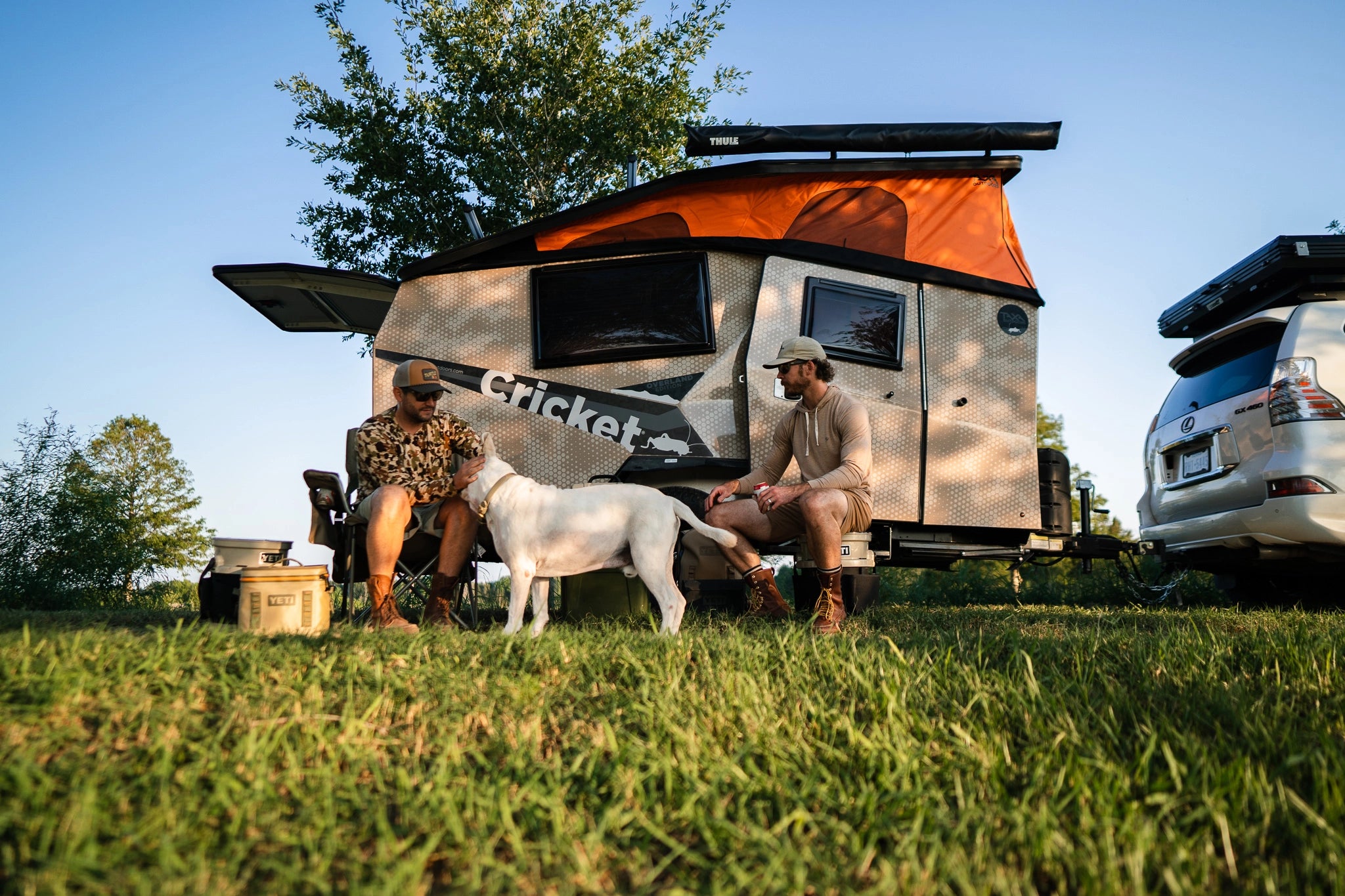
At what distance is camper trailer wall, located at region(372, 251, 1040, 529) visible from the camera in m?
5.62

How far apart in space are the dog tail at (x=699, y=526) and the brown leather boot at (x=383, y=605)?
54.5 inches

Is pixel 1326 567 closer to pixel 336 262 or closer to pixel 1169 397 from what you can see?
pixel 1169 397

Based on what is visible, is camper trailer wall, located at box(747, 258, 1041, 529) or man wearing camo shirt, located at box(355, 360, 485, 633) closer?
man wearing camo shirt, located at box(355, 360, 485, 633)

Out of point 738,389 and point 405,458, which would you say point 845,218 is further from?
point 405,458

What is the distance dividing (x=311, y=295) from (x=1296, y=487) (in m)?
6.78

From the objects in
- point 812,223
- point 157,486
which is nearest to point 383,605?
point 812,223

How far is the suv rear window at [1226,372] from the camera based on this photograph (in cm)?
566

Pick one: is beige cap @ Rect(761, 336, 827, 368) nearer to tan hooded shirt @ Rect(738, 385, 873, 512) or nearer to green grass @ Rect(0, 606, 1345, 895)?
tan hooded shirt @ Rect(738, 385, 873, 512)

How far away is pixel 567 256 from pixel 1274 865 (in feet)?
17.0

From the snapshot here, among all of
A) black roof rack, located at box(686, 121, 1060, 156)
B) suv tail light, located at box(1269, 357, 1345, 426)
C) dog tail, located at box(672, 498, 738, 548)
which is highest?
black roof rack, located at box(686, 121, 1060, 156)

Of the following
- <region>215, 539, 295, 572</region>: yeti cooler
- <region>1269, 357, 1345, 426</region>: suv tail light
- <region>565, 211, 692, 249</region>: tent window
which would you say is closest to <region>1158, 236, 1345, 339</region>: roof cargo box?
<region>1269, 357, 1345, 426</region>: suv tail light

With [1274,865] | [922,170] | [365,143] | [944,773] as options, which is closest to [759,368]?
[922,170]

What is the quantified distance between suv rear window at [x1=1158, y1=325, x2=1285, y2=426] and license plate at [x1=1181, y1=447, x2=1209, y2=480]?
0.33m

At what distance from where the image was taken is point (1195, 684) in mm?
2736
